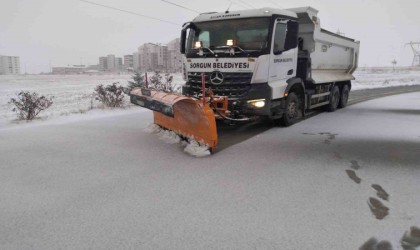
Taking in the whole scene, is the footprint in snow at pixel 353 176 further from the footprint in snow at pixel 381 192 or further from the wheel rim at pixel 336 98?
the wheel rim at pixel 336 98

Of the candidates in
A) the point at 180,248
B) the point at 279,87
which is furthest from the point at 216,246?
the point at 279,87

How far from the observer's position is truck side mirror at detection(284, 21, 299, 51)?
7.77m

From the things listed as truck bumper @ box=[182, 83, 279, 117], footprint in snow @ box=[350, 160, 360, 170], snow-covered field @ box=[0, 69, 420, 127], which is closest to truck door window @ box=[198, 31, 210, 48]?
truck bumper @ box=[182, 83, 279, 117]

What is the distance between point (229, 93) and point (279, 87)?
4.25 feet

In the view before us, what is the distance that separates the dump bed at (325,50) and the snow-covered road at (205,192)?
3358 millimetres

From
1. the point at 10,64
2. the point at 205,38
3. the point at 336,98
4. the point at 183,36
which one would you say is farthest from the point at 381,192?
the point at 10,64

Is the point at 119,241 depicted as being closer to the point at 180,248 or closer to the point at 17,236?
the point at 180,248

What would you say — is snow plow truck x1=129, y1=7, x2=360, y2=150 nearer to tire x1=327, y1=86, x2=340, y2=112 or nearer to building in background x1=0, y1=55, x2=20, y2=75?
tire x1=327, y1=86, x2=340, y2=112

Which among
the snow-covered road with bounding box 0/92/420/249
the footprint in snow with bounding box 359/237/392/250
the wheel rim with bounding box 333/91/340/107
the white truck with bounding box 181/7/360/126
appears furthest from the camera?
the wheel rim with bounding box 333/91/340/107

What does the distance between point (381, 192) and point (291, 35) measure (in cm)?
483

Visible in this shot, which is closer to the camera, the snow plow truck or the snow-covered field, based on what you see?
the snow plow truck

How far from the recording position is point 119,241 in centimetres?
302

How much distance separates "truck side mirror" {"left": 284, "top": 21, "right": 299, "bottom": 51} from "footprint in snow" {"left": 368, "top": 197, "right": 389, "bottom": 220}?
4762 millimetres

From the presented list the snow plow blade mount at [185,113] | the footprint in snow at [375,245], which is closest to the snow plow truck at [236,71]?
the snow plow blade mount at [185,113]
